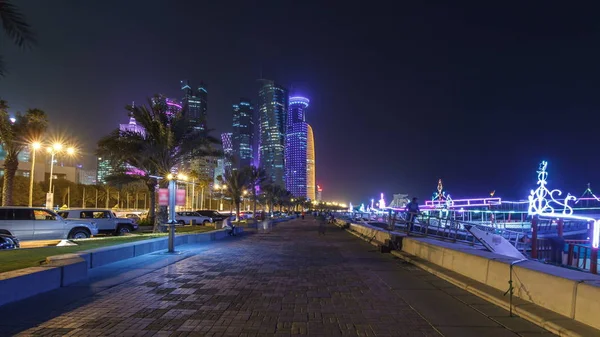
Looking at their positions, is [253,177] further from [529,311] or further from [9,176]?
[529,311]

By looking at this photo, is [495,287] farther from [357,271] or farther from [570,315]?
[357,271]

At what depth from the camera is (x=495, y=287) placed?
27.8 feet

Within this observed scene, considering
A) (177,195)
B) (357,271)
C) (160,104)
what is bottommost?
(357,271)

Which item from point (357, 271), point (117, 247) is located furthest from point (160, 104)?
Result: point (357, 271)

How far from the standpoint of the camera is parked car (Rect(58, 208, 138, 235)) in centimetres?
2445

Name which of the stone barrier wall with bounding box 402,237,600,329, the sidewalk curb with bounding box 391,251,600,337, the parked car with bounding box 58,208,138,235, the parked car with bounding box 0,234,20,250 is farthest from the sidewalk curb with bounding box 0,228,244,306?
the parked car with bounding box 58,208,138,235

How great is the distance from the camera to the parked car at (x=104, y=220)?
24.5 m

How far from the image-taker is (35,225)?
18094mm

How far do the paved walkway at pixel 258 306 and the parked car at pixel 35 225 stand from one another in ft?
27.4

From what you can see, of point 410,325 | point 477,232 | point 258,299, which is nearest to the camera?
point 410,325

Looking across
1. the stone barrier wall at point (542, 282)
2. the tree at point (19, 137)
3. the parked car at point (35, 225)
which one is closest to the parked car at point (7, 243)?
the parked car at point (35, 225)

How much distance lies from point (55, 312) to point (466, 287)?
771 centimetres

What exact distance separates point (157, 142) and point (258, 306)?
18.3 m

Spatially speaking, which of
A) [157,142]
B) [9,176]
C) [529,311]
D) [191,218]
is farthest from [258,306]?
[191,218]
